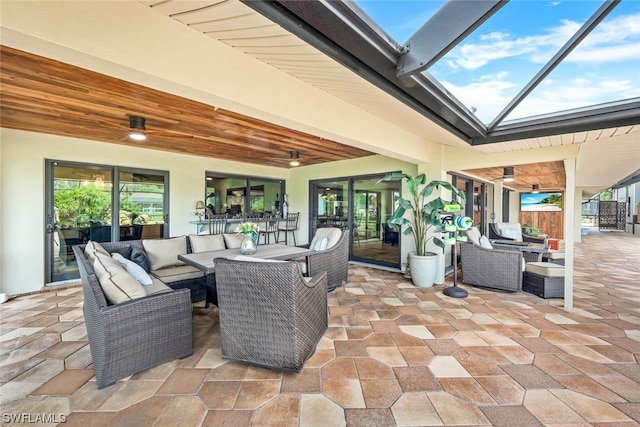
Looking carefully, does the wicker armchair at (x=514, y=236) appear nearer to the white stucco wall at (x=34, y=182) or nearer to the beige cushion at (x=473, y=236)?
the beige cushion at (x=473, y=236)

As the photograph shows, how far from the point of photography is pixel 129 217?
5359 mm

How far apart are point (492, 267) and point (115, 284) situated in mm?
5124

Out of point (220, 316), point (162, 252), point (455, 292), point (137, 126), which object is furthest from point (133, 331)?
point (455, 292)

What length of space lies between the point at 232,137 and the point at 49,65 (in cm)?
240

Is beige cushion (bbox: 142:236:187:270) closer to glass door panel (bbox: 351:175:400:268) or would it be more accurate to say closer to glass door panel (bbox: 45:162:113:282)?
glass door panel (bbox: 45:162:113:282)

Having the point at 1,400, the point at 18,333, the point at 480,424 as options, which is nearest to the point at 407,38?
the point at 480,424

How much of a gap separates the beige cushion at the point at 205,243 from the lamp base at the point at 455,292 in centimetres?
369

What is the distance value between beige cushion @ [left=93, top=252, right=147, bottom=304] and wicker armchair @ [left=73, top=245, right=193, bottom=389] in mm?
71

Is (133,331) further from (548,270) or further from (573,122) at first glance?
(548,270)

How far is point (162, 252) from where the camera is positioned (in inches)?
153

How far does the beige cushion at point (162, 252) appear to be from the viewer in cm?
382

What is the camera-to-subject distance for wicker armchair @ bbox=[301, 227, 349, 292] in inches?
161

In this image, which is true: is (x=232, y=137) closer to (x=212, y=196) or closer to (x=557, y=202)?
(x=212, y=196)

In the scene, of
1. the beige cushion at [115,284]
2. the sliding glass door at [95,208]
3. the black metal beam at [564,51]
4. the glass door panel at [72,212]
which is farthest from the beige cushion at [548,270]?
the glass door panel at [72,212]
